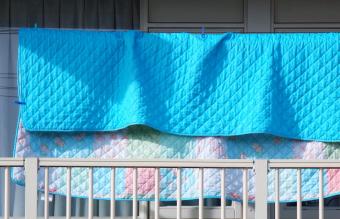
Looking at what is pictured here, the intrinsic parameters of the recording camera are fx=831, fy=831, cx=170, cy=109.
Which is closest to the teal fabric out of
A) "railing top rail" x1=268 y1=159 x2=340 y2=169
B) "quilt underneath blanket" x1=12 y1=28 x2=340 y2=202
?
"quilt underneath blanket" x1=12 y1=28 x2=340 y2=202

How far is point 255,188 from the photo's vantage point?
18.1 feet

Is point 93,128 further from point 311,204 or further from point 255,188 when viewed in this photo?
point 311,204

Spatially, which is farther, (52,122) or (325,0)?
(325,0)

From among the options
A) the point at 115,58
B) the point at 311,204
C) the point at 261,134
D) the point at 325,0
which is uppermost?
the point at 325,0

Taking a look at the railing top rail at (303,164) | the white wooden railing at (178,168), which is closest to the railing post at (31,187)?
the white wooden railing at (178,168)

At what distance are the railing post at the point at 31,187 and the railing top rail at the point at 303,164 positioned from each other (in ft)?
5.06

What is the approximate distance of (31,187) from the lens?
5.48 m

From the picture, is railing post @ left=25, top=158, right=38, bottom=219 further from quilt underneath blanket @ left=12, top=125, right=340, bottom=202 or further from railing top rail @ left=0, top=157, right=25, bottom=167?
quilt underneath blanket @ left=12, top=125, right=340, bottom=202

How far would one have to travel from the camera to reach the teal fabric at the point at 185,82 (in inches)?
235

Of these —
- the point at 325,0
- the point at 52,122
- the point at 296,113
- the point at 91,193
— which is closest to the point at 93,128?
the point at 52,122

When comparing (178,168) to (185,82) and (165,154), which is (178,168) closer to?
(165,154)

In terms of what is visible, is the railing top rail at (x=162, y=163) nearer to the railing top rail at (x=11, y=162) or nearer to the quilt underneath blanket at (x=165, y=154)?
the railing top rail at (x=11, y=162)

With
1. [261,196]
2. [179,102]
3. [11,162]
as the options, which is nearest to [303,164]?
[261,196]

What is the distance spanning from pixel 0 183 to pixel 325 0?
288 centimetres
